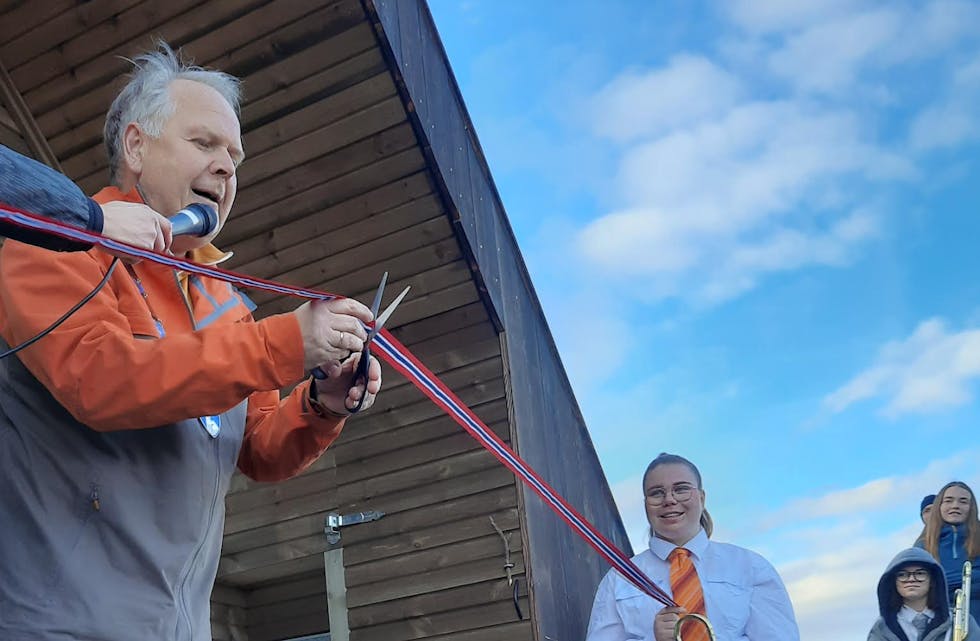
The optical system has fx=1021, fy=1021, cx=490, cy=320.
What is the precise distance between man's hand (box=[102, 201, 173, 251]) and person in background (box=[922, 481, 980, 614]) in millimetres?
3343

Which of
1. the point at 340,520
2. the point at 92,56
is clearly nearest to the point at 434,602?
the point at 340,520

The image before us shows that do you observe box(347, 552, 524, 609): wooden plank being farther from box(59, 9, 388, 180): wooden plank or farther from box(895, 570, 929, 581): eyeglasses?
box(59, 9, 388, 180): wooden plank

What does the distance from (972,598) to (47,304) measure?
11.2 feet

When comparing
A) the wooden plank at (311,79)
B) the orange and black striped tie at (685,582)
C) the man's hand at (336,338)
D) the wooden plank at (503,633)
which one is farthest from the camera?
the wooden plank at (503,633)

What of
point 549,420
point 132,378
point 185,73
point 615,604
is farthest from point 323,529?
point 132,378

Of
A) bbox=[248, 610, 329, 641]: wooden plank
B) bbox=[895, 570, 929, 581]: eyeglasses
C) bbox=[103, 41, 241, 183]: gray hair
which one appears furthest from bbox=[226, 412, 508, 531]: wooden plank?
bbox=[103, 41, 241, 183]: gray hair

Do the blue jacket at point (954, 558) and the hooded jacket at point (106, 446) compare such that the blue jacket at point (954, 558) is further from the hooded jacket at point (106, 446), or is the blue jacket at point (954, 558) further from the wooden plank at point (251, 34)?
the hooded jacket at point (106, 446)

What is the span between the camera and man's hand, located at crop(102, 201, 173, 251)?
40.3 inches

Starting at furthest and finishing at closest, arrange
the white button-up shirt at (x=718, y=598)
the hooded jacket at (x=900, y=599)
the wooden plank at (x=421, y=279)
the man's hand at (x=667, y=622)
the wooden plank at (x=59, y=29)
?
1. the wooden plank at (x=421, y=279)
2. the wooden plank at (x=59, y=29)
3. the hooded jacket at (x=900, y=599)
4. the white button-up shirt at (x=718, y=598)
5. the man's hand at (x=667, y=622)

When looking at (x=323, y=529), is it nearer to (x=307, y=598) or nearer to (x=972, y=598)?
(x=307, y=598)

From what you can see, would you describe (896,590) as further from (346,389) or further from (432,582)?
(346,389)

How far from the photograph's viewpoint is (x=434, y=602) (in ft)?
13.5

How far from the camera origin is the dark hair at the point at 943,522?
12.0 feet

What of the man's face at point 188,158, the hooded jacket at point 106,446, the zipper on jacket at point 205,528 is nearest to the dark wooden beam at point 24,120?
the man's face at point 188,158
